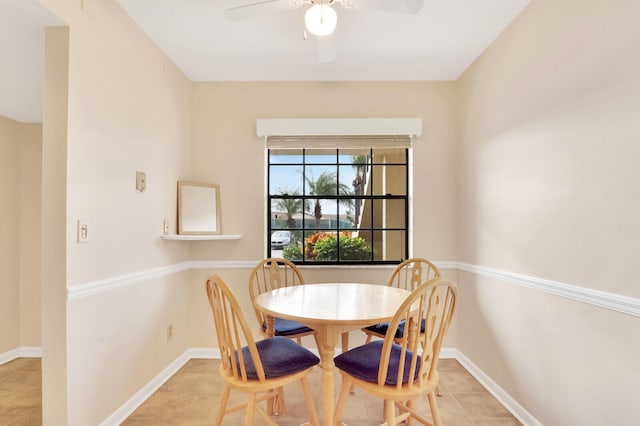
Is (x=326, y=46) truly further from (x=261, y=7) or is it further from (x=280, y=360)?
(x=280, y=360)

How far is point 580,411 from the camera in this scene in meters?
1.60

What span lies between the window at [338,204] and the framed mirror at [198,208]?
0.48 meters

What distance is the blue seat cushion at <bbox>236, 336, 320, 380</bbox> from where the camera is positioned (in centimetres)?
159

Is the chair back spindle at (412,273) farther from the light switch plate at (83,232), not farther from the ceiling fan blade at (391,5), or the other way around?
the light switch plate at (83,232)

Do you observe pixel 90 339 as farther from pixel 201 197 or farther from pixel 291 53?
pixel 291 53

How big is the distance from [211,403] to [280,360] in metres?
0.93

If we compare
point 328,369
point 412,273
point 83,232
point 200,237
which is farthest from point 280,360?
point 412,273

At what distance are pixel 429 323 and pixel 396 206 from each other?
172cm

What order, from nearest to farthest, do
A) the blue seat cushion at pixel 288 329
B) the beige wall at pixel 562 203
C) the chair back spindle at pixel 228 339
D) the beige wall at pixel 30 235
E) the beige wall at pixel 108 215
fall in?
the beige wall at pixel 562 203 < the chair back spindle at pixel 228 339 < the beige wall at pixel 108 215 < the blue seat cushion at pixel 288 329 < the beige wall at pixel 30 235

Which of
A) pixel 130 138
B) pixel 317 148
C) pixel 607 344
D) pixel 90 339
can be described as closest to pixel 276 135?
pixel 317 148

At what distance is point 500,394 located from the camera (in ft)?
7.41

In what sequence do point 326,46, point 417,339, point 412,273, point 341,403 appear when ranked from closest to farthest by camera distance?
point 417,339, point 341,403, point 326,46, point 412,273

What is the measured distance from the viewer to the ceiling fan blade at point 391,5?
153 cm

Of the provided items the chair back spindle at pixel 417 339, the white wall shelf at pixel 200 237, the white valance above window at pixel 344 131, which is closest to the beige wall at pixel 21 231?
the white wall shelf at pixel 200 237
